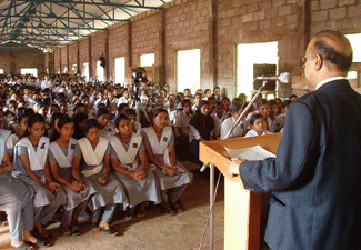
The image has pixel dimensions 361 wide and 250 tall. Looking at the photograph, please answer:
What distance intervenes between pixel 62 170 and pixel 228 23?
7006 mm

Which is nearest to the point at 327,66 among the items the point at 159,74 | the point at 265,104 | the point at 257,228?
the point at 257,228

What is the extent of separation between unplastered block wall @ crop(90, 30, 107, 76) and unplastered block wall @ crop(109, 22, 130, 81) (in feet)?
2.65

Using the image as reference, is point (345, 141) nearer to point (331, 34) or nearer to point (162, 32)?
point (331, 34)

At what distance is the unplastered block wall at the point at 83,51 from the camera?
20.0 meters

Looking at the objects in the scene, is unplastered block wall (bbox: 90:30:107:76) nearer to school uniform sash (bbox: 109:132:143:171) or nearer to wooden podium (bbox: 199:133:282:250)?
school uniform sash (bbox: 109:132:143:171)

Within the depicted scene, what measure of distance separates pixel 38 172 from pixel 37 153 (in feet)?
0.59

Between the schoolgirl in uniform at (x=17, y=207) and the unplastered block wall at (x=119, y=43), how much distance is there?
11239 mm

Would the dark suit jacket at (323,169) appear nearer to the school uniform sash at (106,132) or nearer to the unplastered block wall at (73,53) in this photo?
the school uniform sash at (106,132)

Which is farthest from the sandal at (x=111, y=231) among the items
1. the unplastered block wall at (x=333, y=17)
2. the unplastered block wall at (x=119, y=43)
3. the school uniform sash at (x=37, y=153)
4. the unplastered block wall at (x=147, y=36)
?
the unplastered block wall at (x=119, y=43)

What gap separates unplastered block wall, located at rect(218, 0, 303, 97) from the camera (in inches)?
287

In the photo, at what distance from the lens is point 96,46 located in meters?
18.3

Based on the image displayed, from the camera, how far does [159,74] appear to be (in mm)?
11703

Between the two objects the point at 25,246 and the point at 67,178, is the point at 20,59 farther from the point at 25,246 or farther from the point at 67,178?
the point at 25,246

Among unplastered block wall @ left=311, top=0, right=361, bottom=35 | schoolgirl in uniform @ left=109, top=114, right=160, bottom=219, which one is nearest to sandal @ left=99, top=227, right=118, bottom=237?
schoolgirl in uniform @ left=109, top=114, right=160, bottom=219
